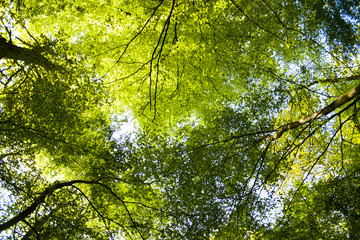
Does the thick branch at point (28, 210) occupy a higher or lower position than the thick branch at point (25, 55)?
lower

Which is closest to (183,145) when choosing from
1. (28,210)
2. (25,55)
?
(28,210)

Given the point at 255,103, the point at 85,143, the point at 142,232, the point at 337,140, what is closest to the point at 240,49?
the point at 255,103

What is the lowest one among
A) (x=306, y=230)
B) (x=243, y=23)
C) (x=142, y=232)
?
(x=306, y=230)

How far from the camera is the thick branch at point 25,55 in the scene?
6125 millimetres

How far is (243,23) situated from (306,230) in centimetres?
710

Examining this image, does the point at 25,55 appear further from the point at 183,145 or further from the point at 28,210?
the point at 183,145

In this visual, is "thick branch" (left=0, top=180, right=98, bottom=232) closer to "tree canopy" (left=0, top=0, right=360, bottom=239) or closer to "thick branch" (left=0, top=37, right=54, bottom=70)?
"tree canopy" (left=0, top=0, right=360, bottom=239)

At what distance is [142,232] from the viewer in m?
6.41

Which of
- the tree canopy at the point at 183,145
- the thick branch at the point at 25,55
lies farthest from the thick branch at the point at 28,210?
the thick branch at the point at 25,55

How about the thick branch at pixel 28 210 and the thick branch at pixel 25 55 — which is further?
the thick branch at pixel 25 55

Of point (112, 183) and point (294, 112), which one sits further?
point (294, 112)

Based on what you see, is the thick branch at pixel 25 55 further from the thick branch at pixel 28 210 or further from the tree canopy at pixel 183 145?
the thick branch at pixel 28 210

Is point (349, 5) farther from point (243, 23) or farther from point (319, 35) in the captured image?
point (243, 23)

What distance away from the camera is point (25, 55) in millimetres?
6309
